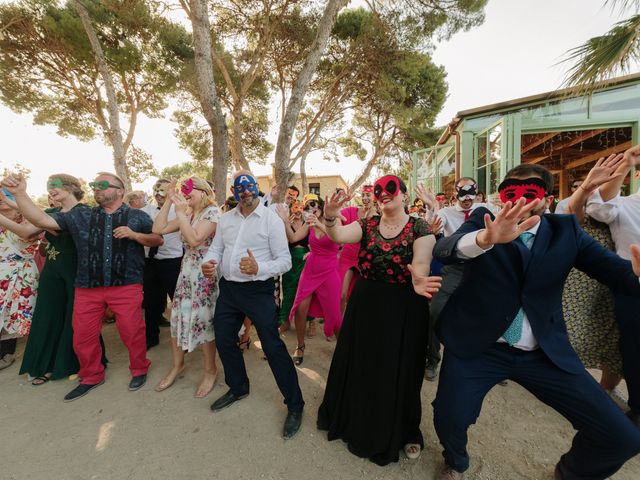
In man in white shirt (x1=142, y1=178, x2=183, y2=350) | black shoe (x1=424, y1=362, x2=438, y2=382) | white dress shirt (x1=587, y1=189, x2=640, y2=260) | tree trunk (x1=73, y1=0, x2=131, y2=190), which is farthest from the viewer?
tree trunk (x1=73, y1=0, x2=131, y2=190)

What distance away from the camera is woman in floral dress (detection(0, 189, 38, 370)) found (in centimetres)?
343

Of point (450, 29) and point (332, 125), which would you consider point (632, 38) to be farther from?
point (332, 125)

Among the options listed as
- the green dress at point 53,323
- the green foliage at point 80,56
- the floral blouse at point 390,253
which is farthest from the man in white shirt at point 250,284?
the green foliage at point 80,56

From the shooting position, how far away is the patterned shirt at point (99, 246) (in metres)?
2.86

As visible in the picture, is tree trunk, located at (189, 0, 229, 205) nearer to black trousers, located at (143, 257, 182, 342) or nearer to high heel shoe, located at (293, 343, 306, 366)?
black trousers, located at (143, 257, 182, 342)

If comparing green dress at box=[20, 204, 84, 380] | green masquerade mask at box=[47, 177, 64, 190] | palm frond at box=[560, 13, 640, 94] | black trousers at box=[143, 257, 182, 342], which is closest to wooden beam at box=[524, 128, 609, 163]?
palm frond at box=[560, 13, 640, 94]

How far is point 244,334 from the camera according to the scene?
396 cm

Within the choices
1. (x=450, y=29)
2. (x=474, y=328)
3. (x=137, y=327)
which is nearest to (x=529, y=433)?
(x=474, y=328)

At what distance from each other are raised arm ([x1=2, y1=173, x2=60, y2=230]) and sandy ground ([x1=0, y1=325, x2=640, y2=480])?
70.0 inches

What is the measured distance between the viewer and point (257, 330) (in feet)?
8.38

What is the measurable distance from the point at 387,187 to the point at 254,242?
1247mm

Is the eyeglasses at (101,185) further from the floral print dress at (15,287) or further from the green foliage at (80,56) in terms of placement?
the green foliage at (80,56)

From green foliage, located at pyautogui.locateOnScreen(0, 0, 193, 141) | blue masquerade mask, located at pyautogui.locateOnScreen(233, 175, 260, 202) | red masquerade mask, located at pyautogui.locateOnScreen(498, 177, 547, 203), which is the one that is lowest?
red masquerade mask, located at pyautogui.locateOnScreen(498, 177, 547, 203)

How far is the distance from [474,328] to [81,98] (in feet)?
46.9
